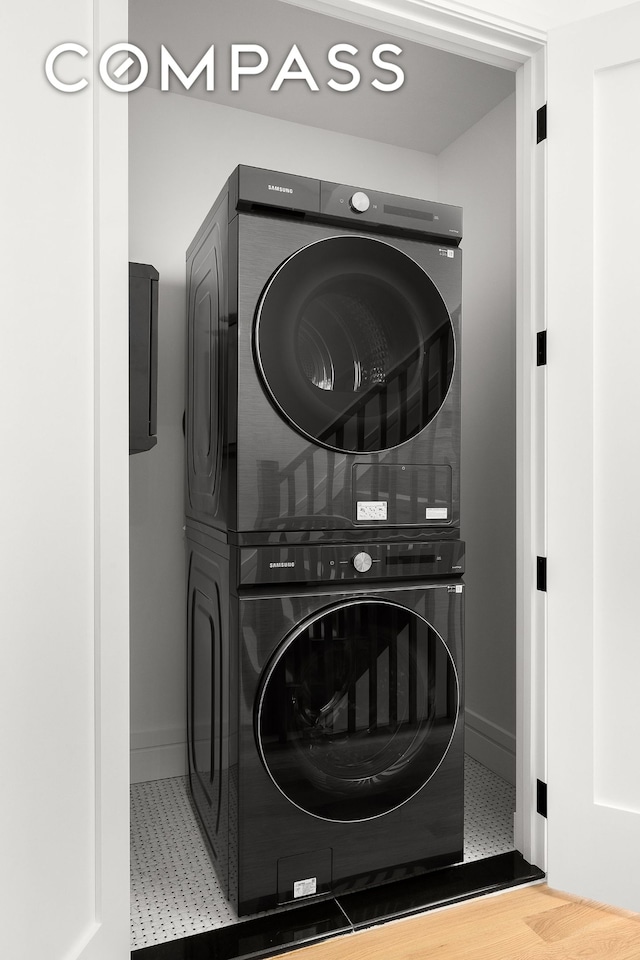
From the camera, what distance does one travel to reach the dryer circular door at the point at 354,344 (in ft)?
4.95

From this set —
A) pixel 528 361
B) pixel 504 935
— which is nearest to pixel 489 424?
pixel 528 361

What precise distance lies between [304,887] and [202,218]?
213 cm

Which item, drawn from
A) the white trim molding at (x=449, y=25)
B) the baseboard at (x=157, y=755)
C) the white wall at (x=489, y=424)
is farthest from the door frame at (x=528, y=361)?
the baseboard at (x=157, y=755)

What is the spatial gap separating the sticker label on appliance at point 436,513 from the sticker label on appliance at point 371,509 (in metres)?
0.13

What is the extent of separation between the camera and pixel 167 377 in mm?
2260

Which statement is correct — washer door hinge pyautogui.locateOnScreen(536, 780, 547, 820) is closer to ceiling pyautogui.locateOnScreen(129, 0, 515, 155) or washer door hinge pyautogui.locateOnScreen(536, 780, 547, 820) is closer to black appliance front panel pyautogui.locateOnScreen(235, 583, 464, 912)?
black appliance front panel pyautogui.locateOnScreen(235, 583, 464, 912)

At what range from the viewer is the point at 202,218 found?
2.29m

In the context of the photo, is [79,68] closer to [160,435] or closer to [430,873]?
[160,435]

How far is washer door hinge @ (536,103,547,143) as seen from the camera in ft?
5.50

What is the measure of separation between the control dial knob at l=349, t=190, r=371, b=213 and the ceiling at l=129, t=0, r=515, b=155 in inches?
27.4

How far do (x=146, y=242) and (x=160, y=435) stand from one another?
2.26 feet

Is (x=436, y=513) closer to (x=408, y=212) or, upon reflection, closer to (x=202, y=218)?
(x=408, y=212)

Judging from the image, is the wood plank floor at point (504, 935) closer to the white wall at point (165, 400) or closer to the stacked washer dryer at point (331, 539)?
the stacked washer dryer at point (331, 539)

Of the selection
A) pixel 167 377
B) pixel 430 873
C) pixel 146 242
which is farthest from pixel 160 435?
pixel 430 873
